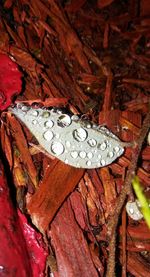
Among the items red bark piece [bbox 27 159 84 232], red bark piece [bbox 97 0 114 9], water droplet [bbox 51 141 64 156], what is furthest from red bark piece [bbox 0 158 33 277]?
red bark piece [bbox 97 0 114 9]

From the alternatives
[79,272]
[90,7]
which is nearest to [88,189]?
[79,272]

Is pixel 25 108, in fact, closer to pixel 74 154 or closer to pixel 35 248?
pixel 74 154

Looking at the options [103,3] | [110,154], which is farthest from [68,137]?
[103,3]

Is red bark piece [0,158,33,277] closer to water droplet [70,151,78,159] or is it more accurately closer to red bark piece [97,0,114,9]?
water droplet [70,151,78,159]

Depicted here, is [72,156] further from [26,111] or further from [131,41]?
→ [131,41]

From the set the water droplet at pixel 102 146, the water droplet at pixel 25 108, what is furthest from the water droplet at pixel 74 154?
the water droplet at pixel 25 108

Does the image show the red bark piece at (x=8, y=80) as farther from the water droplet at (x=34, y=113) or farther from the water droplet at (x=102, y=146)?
the water droplet at (x=102, y=146)
